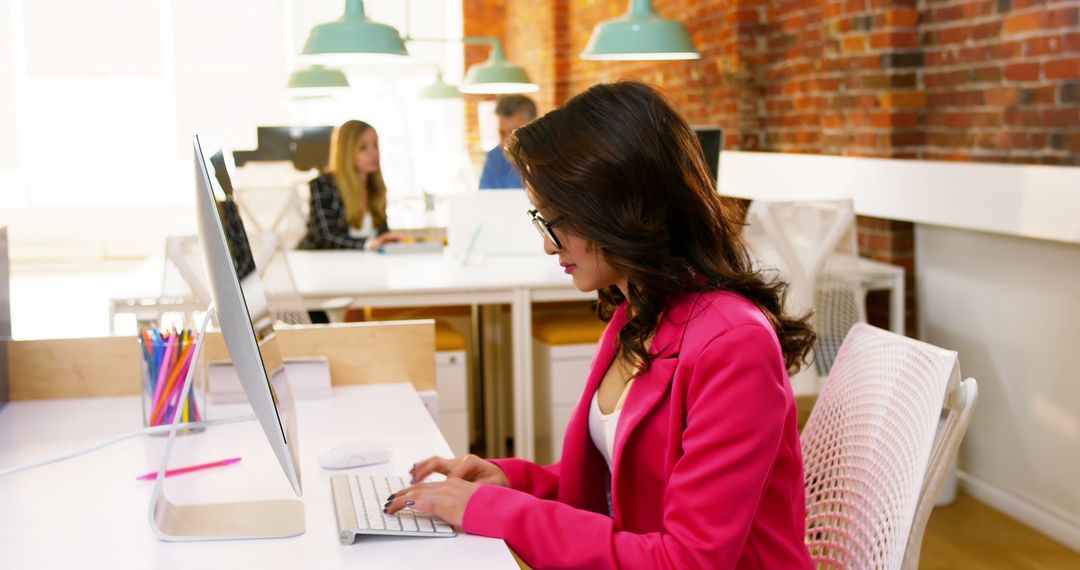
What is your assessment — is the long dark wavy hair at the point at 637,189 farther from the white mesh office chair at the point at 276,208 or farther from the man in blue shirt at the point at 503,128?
the man in blue shirt at the point at 503,128

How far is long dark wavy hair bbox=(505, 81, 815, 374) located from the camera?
51.6 inches

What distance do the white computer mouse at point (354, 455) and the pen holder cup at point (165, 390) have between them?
0.26 m

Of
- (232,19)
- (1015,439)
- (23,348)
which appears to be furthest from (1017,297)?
(232,19)

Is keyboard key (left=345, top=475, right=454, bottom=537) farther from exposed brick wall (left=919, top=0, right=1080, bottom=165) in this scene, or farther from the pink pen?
exposed brick wall (left=919, top=0, right=1080, bottom=165)

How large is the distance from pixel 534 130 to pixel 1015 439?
255 centimetres

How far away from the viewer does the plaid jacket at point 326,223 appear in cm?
455

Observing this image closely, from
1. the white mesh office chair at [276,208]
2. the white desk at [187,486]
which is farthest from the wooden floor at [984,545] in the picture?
the white mesh office chair at [276,208]

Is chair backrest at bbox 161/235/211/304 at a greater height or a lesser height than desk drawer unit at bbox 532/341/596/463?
greater

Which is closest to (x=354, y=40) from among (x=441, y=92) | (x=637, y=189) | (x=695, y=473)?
(x=637, y=189)

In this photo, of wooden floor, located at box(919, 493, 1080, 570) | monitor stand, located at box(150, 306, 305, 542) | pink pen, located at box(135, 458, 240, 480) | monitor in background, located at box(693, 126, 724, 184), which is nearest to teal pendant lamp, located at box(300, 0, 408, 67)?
monitor in background, located at box(693, 126, 724, 184)

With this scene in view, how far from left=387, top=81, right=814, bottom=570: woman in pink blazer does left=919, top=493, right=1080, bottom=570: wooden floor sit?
74.3 inches

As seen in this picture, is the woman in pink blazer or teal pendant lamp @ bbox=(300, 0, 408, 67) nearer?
A: the woman in pink blazer

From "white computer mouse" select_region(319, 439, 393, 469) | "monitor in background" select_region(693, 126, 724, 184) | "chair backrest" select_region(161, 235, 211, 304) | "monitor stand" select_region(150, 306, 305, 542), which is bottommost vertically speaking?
"monitor stand" select_region(150, 306, 305, 542)

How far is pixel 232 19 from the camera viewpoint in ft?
30.0
